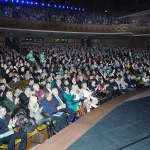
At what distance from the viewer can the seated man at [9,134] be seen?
3.13 meters

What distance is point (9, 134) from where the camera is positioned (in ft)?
10.5

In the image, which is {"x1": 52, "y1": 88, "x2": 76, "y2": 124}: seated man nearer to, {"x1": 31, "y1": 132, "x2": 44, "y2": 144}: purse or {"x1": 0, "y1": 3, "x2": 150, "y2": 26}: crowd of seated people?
{"x1": 31, "y1": 132, "x2": 44, "y2": 144}: purse

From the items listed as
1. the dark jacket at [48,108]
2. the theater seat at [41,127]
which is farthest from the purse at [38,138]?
the dark jacket at [48,108]

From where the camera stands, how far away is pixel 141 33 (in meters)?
23.2

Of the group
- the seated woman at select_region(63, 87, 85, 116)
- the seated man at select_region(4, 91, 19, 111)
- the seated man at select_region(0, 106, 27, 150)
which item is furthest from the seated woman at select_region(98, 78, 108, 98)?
the seated man at select_region(0, 106, 27, 150)

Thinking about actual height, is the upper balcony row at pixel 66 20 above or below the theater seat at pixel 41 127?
above

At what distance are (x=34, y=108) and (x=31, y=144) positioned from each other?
2.41 ft

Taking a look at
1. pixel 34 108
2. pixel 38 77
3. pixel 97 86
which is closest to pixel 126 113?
pixel 34 108

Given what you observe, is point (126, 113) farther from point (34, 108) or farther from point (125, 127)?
point (34, 108)

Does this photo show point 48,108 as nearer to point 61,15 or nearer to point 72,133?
point 72,133

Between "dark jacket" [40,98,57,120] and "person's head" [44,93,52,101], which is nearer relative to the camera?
"dark jacket" [40,98,57,120]

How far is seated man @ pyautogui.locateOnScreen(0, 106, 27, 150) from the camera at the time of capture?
10.3ft

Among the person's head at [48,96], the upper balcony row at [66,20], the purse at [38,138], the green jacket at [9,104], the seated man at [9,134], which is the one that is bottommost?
the purse at [38,138]

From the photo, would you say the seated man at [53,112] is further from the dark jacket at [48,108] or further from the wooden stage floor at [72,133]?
the wooden stage floor at [72,133]
